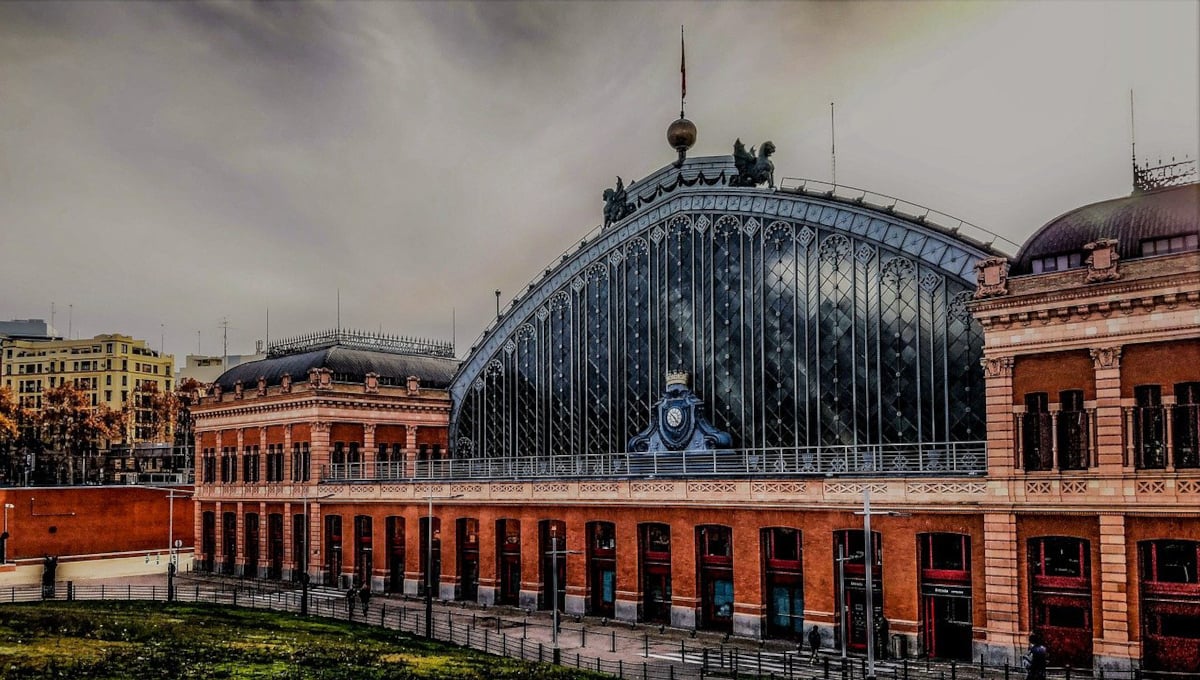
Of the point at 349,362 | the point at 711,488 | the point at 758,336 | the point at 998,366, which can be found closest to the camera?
the point at 998,366

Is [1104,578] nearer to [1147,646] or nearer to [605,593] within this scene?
[1147,646]

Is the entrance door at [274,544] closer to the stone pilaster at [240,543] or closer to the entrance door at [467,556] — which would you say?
the stone pilaster at [240,543]

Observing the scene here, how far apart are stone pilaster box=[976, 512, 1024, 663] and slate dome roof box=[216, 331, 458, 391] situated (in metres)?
50.8

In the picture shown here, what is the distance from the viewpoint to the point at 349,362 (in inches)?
3214

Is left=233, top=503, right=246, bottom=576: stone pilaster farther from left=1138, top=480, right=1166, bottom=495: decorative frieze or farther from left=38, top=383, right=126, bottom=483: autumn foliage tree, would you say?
left=1138, top=480, right=1166, bottom=495: decorative frieze

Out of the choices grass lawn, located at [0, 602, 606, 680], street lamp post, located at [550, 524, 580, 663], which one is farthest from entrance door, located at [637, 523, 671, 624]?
grass lawn, located at [0, 602, 606, 680]

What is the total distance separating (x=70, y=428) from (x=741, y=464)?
98.4 m

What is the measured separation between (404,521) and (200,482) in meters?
26.9

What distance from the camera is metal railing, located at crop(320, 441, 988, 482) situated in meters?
46.7

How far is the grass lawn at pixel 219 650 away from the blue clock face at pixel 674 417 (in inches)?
720

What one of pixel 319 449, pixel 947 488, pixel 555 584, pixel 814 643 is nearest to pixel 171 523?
pixel 319 449

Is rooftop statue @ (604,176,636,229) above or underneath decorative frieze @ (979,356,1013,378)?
above

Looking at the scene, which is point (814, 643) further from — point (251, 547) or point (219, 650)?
point (251, 547)

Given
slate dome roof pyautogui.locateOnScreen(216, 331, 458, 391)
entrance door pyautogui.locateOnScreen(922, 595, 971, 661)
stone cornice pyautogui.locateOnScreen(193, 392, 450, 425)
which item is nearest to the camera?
entrance door pyautogui.locateOnScreen(922, 595, 971, 661)
